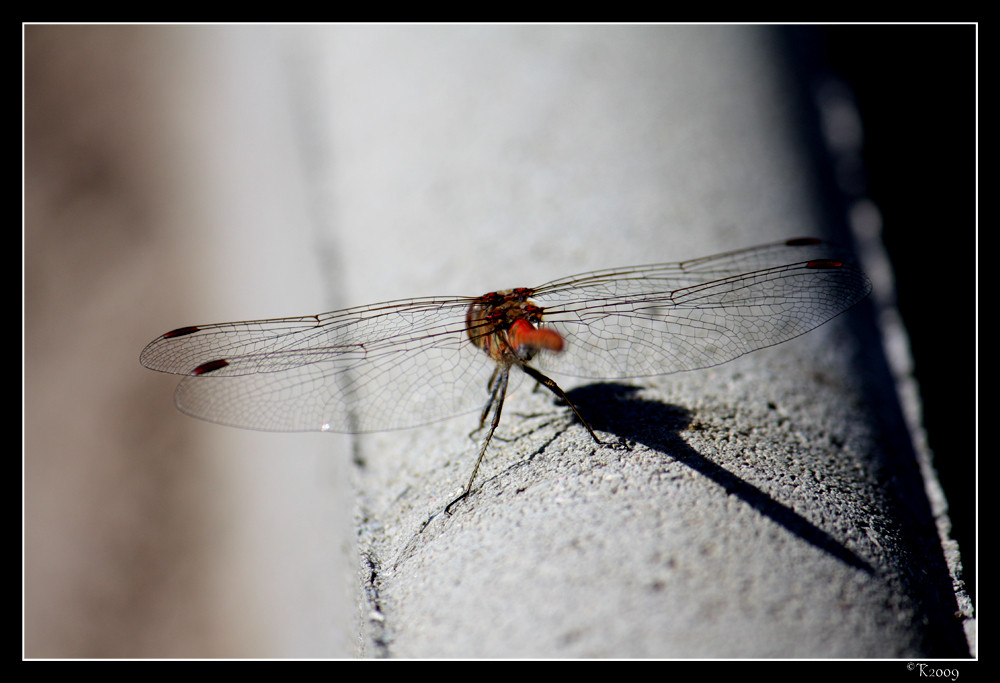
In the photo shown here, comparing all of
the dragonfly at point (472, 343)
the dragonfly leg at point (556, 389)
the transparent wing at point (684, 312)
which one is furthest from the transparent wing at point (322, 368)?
the transparent wing at point (684, 312)

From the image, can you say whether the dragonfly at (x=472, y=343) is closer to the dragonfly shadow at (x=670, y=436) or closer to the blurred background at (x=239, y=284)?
the dragonfly shadow at (x=670, y=436)

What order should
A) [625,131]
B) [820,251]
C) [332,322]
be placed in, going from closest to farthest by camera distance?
[332,322]
[820,251]
[625,131]

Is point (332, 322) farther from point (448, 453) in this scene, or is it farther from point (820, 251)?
point (820, 251)

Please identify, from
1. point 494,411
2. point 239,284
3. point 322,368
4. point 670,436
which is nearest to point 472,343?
point 494,411

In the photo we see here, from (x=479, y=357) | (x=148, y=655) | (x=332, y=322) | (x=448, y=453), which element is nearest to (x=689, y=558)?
(x=448, y=453)

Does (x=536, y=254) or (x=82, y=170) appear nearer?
(x=536, y=254)

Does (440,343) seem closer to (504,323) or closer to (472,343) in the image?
(472,343)
